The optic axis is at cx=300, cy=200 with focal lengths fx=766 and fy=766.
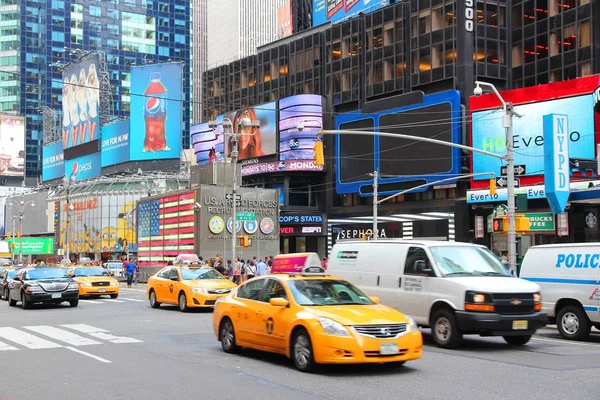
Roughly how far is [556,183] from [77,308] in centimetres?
2868

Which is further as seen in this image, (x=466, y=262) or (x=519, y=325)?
(x=466, y=262)

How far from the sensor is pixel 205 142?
8256 centimetres

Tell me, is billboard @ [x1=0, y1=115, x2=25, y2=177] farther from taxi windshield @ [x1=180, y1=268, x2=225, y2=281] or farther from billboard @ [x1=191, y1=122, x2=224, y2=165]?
taxi windshield @ [x1=180, y1=268, x2=225, y2=281]

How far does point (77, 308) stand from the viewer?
25.5 metres

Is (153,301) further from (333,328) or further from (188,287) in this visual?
(333,328)

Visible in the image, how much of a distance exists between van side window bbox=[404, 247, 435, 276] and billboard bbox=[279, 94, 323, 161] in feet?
182

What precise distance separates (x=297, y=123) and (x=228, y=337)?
5901cm

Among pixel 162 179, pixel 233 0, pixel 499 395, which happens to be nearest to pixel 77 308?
pixel 499 395

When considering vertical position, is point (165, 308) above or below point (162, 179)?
below

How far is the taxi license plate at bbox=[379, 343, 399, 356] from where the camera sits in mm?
10734

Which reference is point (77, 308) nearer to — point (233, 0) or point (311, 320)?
point (311, 320)

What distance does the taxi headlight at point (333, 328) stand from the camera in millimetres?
10682

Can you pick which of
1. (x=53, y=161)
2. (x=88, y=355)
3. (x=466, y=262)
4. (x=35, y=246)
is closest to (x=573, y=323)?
(x=466, y=262)

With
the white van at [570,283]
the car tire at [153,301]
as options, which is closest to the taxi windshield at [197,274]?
the car tire at [153,301]
